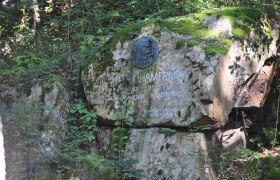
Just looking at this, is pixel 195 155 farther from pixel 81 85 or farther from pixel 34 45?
pixel 34 45

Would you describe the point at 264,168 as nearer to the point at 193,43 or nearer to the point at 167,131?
the point at 167,131

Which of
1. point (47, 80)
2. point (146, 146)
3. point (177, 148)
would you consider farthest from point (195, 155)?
point (47, 80)

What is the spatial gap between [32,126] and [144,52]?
2.34 metres

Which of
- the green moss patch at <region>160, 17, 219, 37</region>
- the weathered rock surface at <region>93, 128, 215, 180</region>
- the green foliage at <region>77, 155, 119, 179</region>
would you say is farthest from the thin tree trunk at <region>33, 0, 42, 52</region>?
the green foliage at <region>77, 155, 119, 179</region>

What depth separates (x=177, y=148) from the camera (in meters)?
5.91

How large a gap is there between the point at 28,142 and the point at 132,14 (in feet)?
15.4

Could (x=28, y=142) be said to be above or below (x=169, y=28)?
below

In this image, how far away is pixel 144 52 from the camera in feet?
22.0

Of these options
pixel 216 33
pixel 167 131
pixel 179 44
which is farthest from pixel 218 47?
pixel 167 131

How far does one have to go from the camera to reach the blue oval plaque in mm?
6625

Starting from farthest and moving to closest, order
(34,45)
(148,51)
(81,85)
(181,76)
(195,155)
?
(34,45) → (81,85) → (148,51) → (181,76) → (195,155)

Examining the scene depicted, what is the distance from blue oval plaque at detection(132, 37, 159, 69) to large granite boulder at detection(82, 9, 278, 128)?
2cm

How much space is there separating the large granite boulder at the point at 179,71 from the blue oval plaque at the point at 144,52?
0.06ft

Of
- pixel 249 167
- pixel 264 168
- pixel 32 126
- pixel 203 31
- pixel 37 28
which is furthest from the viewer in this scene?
pixel 37 28
